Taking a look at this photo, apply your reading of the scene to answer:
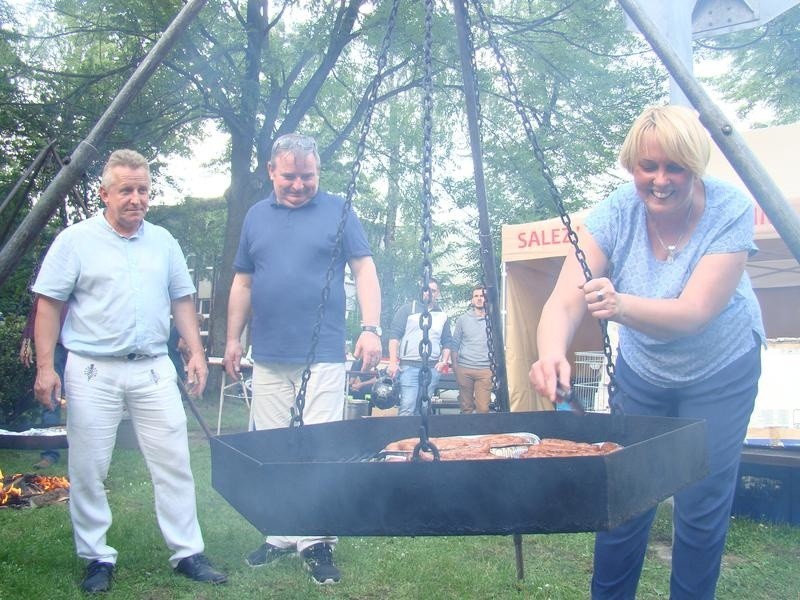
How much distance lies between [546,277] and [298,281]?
4.95m

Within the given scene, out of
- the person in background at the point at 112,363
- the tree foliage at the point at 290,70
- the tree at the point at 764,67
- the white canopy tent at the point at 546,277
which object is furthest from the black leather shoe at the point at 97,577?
the tree at the point at 764,67

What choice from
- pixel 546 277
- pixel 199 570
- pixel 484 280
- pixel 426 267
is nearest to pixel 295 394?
pixel 199 570

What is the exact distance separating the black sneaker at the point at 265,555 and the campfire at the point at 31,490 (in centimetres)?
202

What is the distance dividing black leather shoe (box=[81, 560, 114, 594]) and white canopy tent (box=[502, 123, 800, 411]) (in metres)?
4.31

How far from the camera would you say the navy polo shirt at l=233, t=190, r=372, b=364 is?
3512 millimetres

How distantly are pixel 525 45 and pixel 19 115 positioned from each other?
758 centimetres

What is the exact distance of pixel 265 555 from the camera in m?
3.73

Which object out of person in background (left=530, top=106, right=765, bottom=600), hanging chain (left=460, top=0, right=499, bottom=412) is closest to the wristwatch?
hanging chain (left=460, top=0, right=499, bottom=412)

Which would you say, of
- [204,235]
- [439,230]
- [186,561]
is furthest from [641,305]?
[439,230]

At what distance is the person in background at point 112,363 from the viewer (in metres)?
3.36

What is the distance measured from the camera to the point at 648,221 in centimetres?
235

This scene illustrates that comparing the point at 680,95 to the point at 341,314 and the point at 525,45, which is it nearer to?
the point at 341,314

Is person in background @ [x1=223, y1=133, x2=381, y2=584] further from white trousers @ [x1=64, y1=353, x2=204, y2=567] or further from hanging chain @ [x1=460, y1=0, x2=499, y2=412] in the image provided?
hanging chain @ [x1=460, y1=0, x2=499, y2=412]

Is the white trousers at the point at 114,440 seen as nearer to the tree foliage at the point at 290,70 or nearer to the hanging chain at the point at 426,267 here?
the hanging chain at the point at 426,267
